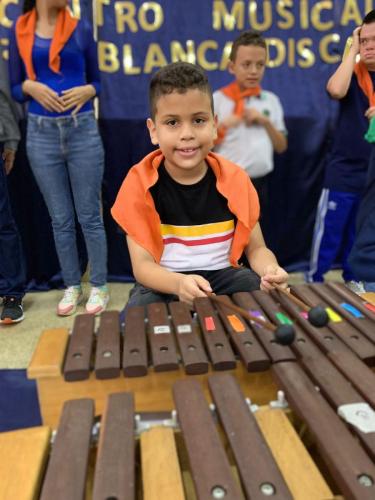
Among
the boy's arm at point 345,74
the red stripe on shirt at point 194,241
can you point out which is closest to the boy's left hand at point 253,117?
the boy's arm at point 345,74

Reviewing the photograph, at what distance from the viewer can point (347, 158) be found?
2936 millimetres

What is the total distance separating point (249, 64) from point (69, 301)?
175 cm

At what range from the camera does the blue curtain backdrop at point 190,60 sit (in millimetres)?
3035

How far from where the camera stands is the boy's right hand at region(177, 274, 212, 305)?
1.41 metres

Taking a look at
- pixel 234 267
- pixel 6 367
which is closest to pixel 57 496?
pixel 234 267

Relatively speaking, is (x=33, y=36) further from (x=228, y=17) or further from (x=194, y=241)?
(x=194, y=241)

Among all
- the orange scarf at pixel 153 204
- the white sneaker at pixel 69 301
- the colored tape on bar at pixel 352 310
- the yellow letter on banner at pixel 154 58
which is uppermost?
the yellow letter on banner at pixel 154 58

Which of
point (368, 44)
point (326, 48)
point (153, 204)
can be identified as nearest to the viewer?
point (153, 204)

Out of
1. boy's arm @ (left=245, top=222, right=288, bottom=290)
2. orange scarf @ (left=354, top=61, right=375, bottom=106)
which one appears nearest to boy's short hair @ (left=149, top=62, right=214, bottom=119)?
boy's arm @ (left=245, top=222, right=288, bottom=290)

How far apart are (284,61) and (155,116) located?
6.27 ft

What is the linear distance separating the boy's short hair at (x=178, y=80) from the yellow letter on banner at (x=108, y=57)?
165 cm

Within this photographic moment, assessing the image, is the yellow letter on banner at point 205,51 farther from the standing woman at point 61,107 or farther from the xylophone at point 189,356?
the xylophone at point 189,356

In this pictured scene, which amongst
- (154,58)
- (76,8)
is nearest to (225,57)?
(154,58)

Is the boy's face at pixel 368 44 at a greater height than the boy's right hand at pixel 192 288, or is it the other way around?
the boy's face at pixel 368 44
